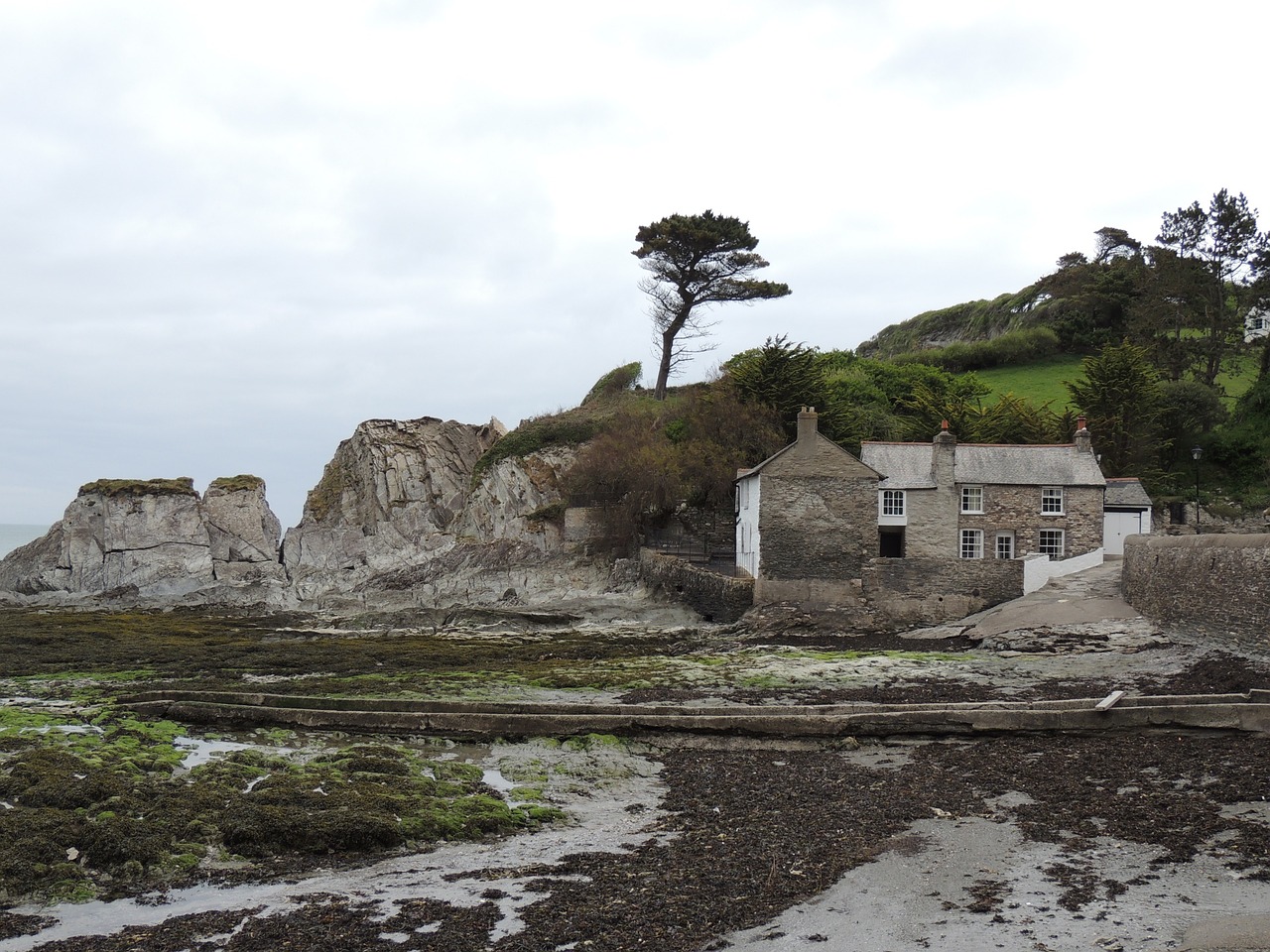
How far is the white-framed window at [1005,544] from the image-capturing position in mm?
34594

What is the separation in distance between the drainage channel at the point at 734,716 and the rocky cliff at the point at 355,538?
23.2 metres

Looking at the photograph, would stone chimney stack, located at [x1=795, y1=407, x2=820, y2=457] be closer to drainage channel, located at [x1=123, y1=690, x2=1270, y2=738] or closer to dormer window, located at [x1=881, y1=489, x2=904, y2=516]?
dormer window, located at [x1=881, y1=489, x2=904, y2=516]

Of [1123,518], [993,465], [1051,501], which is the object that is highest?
[993,465]

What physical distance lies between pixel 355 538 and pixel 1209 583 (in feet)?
160

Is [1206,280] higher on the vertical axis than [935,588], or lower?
higher

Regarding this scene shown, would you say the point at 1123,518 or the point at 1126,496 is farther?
the point at 1126,496

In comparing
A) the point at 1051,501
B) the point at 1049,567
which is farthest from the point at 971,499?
the point at 1049,567

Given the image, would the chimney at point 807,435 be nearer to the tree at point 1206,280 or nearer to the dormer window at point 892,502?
the dormer window at point 892,502

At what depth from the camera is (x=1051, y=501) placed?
34.4 m

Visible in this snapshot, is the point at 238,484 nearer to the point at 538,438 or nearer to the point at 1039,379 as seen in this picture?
the point at 538,438

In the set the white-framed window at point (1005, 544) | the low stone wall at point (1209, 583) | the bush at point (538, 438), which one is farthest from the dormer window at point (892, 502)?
the bush at point (538, 438)

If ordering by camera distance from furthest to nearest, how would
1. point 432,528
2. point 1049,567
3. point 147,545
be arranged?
1. point 432,528
2. point 147,545
3. point 1049,567

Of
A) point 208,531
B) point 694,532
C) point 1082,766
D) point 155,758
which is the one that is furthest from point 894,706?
point 208,531

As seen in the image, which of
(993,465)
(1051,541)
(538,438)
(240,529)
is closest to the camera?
(1051,541)
